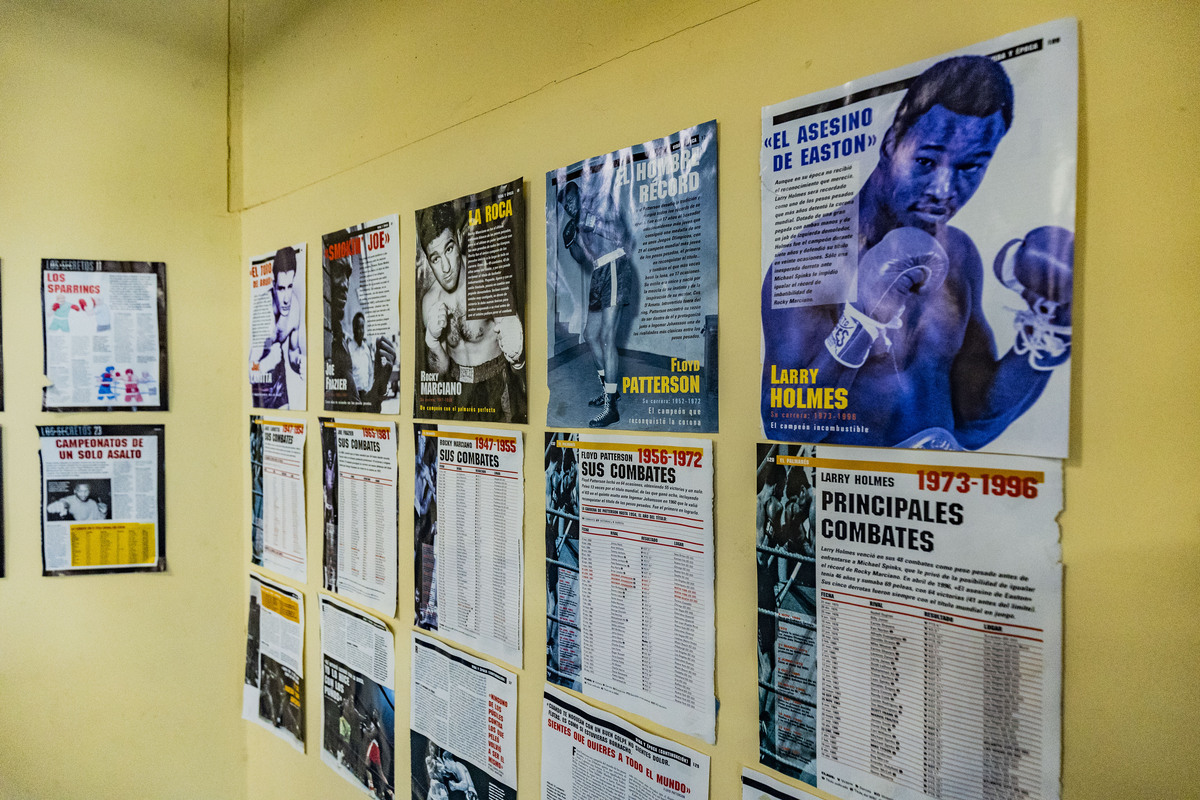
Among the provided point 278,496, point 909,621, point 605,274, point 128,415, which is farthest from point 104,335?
point 909,621

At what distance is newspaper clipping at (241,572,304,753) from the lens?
1875mm

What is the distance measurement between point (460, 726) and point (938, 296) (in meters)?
1.18

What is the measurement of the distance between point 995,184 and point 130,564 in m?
2.30

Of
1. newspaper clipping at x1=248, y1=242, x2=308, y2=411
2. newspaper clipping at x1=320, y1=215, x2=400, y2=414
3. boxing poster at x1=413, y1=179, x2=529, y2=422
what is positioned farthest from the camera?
newspaper clipping at x1=248, y1=242, x2=308, y2=411

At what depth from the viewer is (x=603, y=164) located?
1124mm

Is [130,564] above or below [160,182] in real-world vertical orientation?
below

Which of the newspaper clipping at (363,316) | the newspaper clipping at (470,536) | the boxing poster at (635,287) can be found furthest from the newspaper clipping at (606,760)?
the newspaper clipping at (363,316)

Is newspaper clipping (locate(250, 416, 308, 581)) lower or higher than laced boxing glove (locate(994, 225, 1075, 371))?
lower

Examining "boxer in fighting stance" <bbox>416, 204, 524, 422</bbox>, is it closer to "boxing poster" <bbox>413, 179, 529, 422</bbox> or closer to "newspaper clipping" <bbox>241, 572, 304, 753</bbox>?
"boxing poster" <bbox>413, 179, 529, 422</bbox>

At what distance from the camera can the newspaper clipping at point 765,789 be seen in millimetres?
925

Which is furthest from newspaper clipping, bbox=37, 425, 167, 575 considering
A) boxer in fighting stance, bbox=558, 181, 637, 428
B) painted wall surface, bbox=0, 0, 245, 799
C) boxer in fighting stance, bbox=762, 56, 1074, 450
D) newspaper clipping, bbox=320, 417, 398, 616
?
boxer in fighting stance, bbox=762, 56, 1074, 450

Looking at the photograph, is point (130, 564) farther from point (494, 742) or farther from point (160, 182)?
point (494, 742)

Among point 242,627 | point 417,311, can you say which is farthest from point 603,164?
point 242,627

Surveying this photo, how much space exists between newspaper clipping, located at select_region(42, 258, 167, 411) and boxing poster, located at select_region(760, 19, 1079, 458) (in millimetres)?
1858
